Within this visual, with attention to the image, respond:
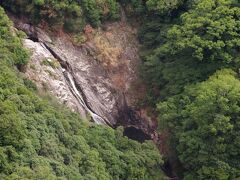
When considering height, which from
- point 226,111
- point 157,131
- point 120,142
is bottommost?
point 157,131

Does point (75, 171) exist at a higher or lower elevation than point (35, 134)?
lower

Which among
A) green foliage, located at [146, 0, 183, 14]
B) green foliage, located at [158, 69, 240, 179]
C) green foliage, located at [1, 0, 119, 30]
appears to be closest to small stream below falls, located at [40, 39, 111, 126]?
green foliage, located at [1, 0, 119, 30]

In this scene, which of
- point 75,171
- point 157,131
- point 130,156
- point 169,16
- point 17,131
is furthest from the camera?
point 169,16

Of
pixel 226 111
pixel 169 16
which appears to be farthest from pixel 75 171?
pixel 169 16

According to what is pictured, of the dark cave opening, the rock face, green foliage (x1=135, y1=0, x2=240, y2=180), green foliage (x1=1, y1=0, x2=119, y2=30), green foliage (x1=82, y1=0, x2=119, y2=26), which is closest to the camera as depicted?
green foliage (x1=135, y1=0, x2=240, y2=180)

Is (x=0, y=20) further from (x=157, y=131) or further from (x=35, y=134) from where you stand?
(x=157, y=131)

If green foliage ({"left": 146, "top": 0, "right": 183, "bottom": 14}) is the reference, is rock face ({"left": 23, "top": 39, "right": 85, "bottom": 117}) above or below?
below

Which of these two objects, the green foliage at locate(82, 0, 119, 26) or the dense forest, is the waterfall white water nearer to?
the dense forest

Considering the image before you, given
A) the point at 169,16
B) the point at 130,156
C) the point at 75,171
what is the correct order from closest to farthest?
the point at 75,171 < the point at 130,156 < the point at 169,16
